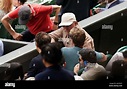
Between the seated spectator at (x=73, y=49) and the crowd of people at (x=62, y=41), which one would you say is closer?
the crowd of people at (x=62, y=41)

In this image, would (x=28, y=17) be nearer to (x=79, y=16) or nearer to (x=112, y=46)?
(x=79, y=16)

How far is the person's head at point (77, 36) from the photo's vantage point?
190 inches

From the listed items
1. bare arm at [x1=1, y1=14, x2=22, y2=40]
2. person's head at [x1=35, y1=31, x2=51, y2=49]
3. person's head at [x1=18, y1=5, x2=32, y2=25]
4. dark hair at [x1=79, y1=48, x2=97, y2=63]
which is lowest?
dark hair at [x1=79, y1=48, x2=97, y2=63]

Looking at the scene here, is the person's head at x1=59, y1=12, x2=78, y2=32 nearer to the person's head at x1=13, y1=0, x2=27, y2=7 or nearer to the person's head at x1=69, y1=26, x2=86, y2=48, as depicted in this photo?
the person's head at x1=69, y1=26, x2=86, y2=48

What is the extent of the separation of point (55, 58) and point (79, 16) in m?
1.65

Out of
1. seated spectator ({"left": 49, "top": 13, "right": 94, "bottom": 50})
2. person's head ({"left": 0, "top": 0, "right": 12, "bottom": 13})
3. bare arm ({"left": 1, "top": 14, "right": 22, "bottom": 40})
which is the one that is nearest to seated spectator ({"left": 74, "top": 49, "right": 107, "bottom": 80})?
seated spectator ({"left": 49, "top": 13, "right": 94, "bottom": 50})

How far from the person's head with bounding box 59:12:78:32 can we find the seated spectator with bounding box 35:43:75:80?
910mm

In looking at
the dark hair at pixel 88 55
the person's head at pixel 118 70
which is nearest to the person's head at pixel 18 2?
the dark hair at pixel 88 55

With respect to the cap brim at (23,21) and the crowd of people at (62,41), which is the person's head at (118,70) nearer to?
the crowd of people at (62,41)

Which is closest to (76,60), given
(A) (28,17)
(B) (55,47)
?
(B) (55,47)

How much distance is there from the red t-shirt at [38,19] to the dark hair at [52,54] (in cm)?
146

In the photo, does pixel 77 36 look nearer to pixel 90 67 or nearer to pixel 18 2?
pixel 90 67

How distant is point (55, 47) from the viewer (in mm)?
4266

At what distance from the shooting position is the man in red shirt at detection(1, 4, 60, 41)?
5664 mm
